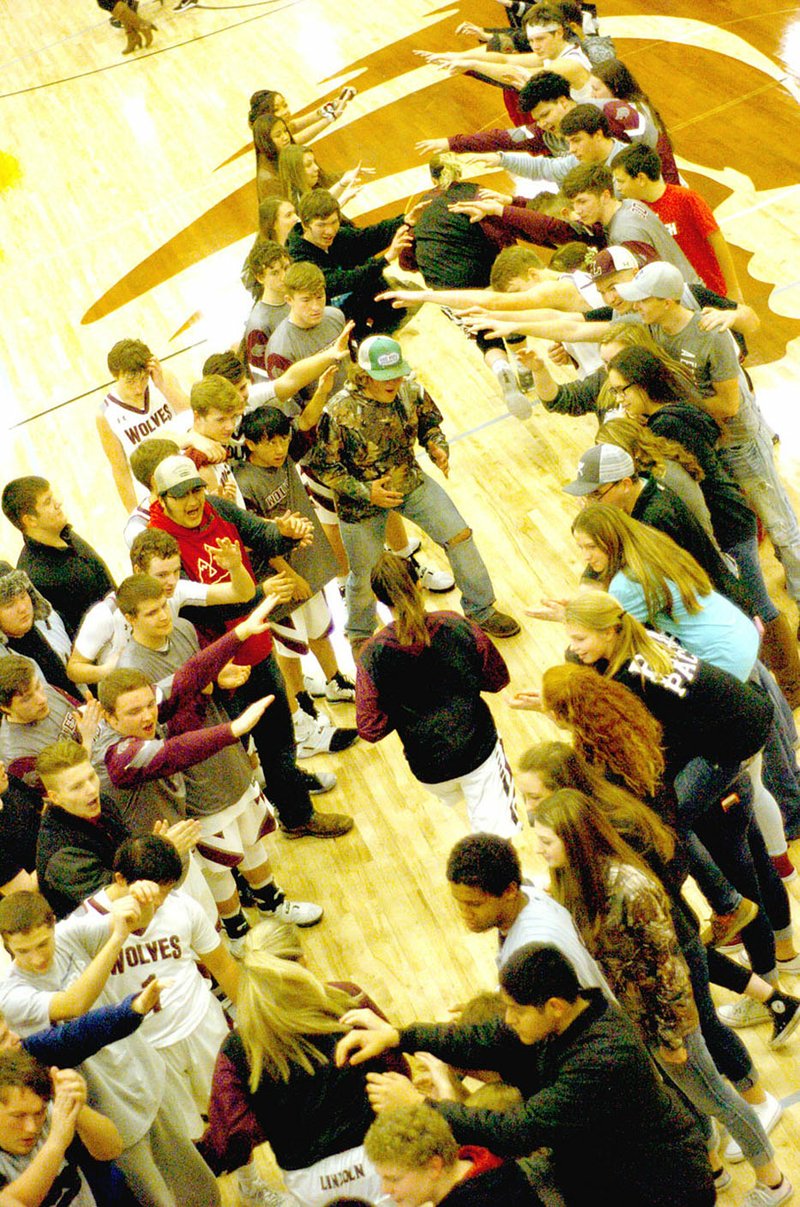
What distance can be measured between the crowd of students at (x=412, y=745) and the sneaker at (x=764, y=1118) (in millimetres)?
13

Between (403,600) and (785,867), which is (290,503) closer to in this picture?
(403,600)

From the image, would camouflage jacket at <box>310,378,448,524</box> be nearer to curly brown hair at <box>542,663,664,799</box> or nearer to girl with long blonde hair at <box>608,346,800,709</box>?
girl with long blonde hair at <box>608,346,800,709</box>

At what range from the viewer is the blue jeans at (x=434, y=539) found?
5691 millimetres

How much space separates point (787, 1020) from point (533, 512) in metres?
3.13

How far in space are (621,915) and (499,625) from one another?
271 cm

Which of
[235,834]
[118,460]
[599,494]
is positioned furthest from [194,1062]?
[118,460]

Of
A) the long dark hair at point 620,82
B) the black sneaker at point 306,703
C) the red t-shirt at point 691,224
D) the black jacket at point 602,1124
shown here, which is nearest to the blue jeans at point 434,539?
the black sneaker at point 306,703

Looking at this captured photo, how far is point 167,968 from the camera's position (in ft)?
12.8

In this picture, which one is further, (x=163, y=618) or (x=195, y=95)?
(x=195, y=95)

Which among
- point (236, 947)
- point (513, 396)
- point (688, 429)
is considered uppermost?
point (688, 429)

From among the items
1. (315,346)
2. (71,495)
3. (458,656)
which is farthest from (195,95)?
(458,656)

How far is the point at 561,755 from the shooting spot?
350 centimetres

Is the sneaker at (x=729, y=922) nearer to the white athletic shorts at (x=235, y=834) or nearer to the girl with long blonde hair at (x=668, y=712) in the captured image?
the girl with long blonde hair at (x=668, y=712)

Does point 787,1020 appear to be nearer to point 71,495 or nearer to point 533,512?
point 533,512
